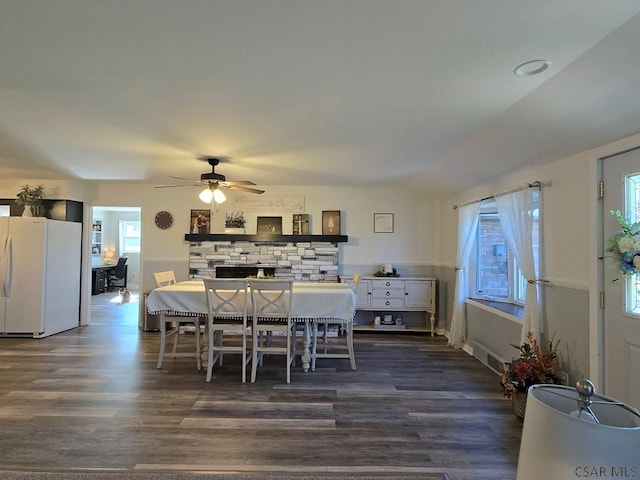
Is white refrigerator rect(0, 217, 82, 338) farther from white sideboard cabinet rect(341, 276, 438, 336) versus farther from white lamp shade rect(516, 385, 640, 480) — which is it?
white lamp shade rect(516, 385, 640, 480)

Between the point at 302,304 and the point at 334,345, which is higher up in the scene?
the point at 302,304

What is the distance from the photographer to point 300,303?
358 centimetres

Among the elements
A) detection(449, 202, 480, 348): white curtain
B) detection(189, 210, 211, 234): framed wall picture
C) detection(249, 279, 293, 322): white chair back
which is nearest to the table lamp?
detection(189, 210, 211, 234): framed wall picture

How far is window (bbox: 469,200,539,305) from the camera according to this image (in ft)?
14.1

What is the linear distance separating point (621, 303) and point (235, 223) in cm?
469

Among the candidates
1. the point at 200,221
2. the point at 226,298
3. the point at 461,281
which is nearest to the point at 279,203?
the point at 200,221

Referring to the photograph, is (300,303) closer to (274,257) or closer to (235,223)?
(274,257)

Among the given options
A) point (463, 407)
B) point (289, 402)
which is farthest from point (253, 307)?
point (463, 407)

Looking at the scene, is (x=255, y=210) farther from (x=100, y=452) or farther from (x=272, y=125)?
(x=100, y=452)

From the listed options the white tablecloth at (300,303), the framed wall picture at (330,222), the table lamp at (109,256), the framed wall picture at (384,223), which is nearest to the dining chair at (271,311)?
the white tablecloth at (300,303)

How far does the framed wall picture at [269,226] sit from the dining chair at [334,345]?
5.09ft

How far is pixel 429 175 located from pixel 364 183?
1066 millimetres

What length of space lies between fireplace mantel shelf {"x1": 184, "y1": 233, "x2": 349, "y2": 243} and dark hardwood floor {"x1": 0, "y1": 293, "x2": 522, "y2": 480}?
6.19 ft

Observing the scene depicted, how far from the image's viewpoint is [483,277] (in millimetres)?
4633
